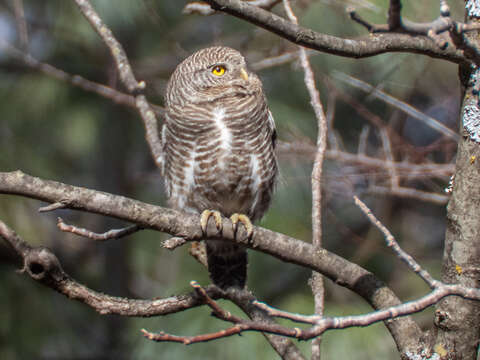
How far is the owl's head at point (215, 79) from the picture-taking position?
9.23ft

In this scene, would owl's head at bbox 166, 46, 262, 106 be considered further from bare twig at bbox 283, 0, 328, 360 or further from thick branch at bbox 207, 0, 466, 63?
thick branch at bbox 207, 0, 466, 63

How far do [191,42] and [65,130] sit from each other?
178cm

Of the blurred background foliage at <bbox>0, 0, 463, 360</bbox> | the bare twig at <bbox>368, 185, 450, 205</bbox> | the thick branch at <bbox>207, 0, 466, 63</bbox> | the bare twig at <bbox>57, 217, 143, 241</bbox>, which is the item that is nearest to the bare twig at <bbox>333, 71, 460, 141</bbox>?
the blurred background foliage at <bbox>0, 0, 463, 360</bbox>

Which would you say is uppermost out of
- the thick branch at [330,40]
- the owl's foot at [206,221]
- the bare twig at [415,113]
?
the bare twig at [415,113]

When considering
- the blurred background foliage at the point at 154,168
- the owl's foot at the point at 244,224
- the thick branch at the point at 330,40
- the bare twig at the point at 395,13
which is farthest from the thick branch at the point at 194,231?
the blurred background foliage at the point at 154,168

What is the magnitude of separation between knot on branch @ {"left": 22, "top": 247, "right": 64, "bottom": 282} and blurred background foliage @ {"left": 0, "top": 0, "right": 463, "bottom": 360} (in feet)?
5.64

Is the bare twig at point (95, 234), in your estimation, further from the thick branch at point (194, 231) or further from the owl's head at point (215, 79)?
the owl's head at point (215, 79)

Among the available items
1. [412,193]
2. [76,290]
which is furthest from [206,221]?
[412,193]

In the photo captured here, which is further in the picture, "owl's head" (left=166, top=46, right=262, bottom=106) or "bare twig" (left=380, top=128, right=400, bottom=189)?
"bare twig" (left=380, top=128, right=400, bottom=189)

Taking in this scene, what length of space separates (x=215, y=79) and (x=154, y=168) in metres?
3.67

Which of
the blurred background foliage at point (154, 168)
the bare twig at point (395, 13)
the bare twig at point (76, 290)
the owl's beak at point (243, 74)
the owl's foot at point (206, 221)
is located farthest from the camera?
the blurred background foliage at point (154, 168)

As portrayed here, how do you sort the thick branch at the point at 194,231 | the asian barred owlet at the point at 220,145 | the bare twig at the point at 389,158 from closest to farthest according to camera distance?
1. the thick branch at the point at 194,231
2. the asian barred owlet at the point at 220,145
3. the bare twig at the point at 389,158

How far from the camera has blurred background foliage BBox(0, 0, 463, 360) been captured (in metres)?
3.83

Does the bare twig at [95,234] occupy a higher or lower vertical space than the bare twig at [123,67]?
lower
